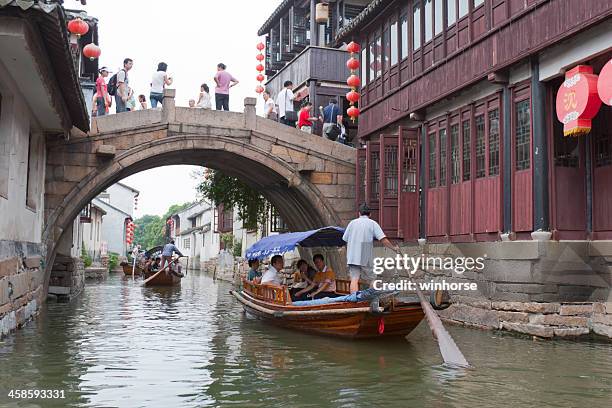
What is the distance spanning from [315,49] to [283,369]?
50.1 feet

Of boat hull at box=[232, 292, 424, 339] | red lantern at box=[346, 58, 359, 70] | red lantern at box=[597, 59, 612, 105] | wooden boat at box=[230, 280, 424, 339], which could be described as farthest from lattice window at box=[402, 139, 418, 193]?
red lantern at box=[597, 59, 612, 105]

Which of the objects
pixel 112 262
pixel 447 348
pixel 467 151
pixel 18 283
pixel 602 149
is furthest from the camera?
pixel 112 262

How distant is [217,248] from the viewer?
4409 cm

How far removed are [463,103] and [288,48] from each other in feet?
43.7

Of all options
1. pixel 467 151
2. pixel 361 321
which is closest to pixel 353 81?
pixel 467 151

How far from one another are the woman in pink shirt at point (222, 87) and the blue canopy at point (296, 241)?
4.47m

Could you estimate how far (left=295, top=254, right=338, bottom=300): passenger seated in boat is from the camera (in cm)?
1184

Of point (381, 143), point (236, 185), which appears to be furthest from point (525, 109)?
point (236, 185)

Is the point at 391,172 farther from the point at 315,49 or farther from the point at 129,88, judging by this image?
the point at 315,49

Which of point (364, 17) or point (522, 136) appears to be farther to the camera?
point (364, 17)

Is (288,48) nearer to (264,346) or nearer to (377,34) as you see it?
(377,34)

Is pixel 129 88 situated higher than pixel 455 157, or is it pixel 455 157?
pixel 129 88

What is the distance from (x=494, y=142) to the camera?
11203 mm

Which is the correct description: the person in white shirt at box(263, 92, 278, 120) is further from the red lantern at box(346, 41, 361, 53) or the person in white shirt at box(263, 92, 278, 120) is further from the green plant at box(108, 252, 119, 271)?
the green plant at box(108, 252, 119, 271)
